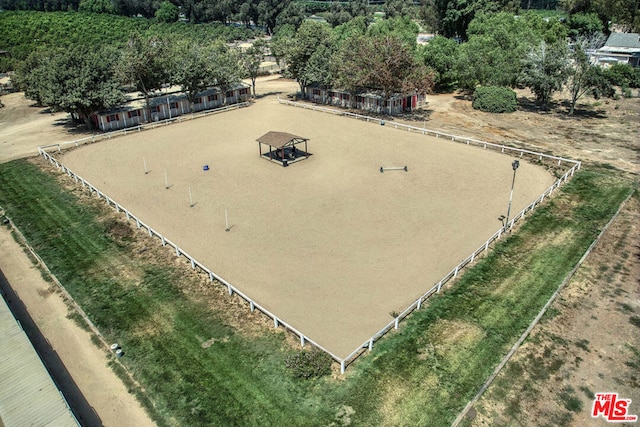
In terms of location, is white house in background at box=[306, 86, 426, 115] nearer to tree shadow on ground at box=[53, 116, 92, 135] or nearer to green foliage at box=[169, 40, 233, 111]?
green foliage at box=[169, 40, 233, 111]

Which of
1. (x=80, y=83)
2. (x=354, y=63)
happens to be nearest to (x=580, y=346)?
(x=354, y=63)

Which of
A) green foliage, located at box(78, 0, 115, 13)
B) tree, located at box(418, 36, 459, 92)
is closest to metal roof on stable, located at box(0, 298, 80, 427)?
tree, located at box(418, 36, 459, 92)

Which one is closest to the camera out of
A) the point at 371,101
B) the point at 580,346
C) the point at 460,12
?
the point at 580,346

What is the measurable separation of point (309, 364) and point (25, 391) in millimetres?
11613

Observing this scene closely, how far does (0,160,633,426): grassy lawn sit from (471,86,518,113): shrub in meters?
32.2

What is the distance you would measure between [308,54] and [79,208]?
141 feet

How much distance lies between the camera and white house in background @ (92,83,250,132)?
5675 centimetres

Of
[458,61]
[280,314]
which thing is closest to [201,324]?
[280,314]

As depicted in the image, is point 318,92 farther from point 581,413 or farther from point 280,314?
point 581,413

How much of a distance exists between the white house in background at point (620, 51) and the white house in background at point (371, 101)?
49.9 metres

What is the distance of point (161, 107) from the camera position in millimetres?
61594

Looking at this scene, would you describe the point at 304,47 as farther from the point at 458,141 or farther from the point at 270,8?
the point at 270,8

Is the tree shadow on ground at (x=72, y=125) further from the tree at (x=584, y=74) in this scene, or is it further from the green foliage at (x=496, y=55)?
the tree at (x=584, y=74)

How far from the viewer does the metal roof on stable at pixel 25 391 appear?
16656 mm
